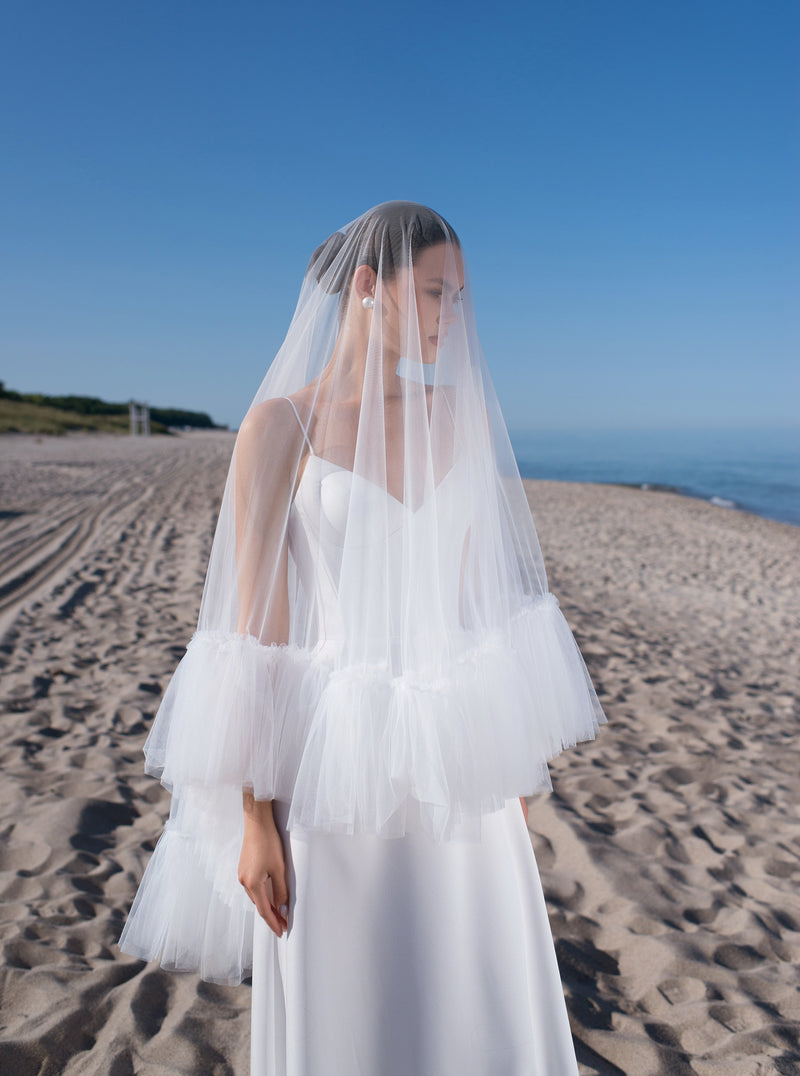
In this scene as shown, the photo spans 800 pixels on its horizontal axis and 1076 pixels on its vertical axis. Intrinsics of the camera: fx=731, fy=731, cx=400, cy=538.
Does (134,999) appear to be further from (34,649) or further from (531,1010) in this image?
(34,649)

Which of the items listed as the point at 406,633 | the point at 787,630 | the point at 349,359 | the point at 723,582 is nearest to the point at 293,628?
the point at 406,633

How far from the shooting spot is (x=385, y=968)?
127 cm

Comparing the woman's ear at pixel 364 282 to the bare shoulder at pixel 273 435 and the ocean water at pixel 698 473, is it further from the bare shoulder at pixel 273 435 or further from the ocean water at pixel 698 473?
the ocean water at pixel 698 473

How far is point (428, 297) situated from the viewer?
138cm

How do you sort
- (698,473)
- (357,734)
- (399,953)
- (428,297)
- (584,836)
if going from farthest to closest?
(698,473) → (584,836) → (428,297) → (399,953) → (357,734)

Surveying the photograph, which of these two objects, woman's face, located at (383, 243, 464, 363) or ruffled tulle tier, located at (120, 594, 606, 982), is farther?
woman's face, located at (383, 243, 464, 363)

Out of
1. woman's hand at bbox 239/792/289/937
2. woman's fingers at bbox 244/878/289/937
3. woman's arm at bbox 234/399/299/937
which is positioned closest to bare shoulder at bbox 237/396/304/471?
woman's arm at bbox 234/399/299/937

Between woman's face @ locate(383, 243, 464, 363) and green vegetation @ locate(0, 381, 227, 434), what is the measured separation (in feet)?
114

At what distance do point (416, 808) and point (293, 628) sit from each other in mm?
445

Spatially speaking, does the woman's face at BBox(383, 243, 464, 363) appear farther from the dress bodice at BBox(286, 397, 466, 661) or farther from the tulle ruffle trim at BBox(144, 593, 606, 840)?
the tulle ruffle trim at BBox(144, 593, 606, 840)

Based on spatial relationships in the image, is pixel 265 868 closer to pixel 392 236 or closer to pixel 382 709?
pixel 382 709

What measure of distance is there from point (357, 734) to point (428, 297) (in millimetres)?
803

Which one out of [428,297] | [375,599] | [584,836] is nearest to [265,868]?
[375,599]

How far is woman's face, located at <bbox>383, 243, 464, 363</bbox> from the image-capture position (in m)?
1.36
